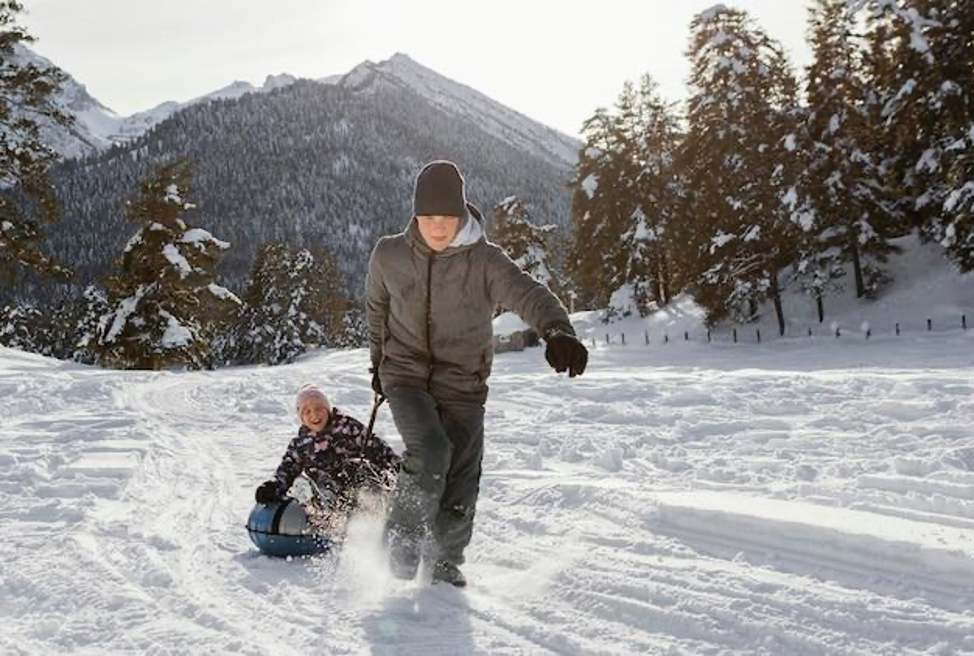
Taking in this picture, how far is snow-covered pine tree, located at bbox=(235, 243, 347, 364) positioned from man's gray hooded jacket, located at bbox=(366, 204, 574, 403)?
49258mm

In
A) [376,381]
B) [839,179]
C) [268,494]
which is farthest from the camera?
[839,179]

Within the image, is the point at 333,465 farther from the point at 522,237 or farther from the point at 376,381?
the point at 522,237

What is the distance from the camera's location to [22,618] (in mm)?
3920

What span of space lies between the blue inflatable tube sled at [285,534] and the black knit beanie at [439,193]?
7.32ft

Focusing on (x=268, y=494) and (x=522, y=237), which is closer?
(x=268, y=494)

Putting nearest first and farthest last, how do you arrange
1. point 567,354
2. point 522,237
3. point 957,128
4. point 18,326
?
1. point 567,354
2. point 957,128
3. point 522,237
4. point 18,326

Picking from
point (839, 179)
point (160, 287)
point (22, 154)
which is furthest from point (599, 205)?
point (22, 154)

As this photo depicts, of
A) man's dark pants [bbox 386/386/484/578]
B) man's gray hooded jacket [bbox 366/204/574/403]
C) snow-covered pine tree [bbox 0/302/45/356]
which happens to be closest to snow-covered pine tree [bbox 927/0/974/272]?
man's gray hooded jacket [bbox 366/204/574/403]

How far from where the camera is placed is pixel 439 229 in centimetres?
414

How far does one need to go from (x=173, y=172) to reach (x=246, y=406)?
21.6 meters

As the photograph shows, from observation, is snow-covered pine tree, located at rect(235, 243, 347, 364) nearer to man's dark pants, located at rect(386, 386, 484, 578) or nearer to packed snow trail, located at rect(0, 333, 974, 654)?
packed snow trail, located at rect(0, 333, 974, 654)

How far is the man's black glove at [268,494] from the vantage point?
5355 mm

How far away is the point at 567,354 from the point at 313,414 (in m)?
2.62

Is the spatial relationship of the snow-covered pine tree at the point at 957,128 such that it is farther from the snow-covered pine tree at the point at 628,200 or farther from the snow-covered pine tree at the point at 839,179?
the snow-covered pine tree at the point at 628,200
